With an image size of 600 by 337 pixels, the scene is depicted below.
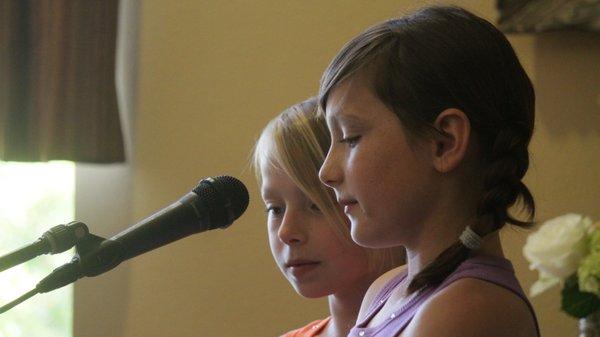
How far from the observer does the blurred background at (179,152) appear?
224cm

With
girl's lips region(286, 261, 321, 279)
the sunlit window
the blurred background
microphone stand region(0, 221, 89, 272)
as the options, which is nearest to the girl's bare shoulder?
microphone stand region(0, 221, 89, 272)

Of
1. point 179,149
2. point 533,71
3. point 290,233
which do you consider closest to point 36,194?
point 179,149

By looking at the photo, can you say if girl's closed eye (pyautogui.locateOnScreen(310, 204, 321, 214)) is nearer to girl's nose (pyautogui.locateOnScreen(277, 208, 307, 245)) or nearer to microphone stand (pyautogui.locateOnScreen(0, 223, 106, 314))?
girl's nose (pyautogui.locateOnScreen(277, 208, 307, 245))

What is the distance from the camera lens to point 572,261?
3.10 ft

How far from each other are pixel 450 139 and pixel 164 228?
0.33 meters

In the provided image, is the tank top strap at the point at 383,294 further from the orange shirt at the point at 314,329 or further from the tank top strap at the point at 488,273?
the orange shirt at the point at 314,329

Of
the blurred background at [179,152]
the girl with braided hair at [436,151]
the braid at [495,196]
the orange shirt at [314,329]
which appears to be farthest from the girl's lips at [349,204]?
the blurred background at [179,152]

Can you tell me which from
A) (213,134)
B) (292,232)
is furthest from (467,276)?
(213,134)

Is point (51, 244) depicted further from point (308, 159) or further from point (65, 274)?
point (308, 159)

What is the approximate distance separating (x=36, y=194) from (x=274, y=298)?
619 millimetres

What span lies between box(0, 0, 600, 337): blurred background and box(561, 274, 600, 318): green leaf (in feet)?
4.34

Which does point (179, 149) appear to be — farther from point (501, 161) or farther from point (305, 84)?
point (501, 161)

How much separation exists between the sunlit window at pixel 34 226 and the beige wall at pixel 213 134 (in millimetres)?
100

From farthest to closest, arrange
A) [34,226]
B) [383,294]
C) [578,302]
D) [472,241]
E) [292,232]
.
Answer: [34,226] → [292,232] → [383,294] → [472,241] → [578,302]
